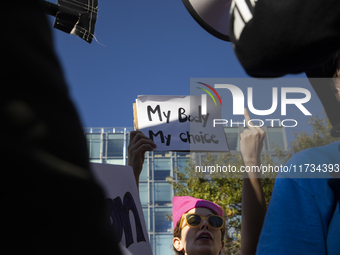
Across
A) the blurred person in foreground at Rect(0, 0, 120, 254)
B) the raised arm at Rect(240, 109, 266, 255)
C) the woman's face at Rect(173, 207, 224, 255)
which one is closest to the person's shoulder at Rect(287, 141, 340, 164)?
the raised arm at Rect(240, 109, 266, 255)

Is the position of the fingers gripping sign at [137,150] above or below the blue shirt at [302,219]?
above

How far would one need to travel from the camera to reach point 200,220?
3119 mm

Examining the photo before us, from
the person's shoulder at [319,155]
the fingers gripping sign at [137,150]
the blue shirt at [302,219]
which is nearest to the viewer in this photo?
the blue shirt at [302,219]

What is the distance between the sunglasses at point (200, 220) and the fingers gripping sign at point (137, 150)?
0.70 m

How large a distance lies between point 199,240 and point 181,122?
131cm

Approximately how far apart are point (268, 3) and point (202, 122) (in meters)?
3.42

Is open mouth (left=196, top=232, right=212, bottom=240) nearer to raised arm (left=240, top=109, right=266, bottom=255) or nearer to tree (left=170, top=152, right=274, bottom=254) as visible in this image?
raised arm (left=240, top=109, right=266, bottom=255)

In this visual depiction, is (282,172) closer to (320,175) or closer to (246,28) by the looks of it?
(320,175)

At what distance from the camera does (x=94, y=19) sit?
2.90 m

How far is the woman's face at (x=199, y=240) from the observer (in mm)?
2938

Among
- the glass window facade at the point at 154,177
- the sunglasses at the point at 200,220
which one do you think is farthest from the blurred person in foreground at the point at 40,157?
the glass window facade at the point at 154,177

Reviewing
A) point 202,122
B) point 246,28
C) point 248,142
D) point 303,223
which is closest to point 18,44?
point 246,28

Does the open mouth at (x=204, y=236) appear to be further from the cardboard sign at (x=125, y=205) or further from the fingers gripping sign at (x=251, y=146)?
the fingers gripping sign at (x=251, y=146)

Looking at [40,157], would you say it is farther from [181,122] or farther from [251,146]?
[181,122]
